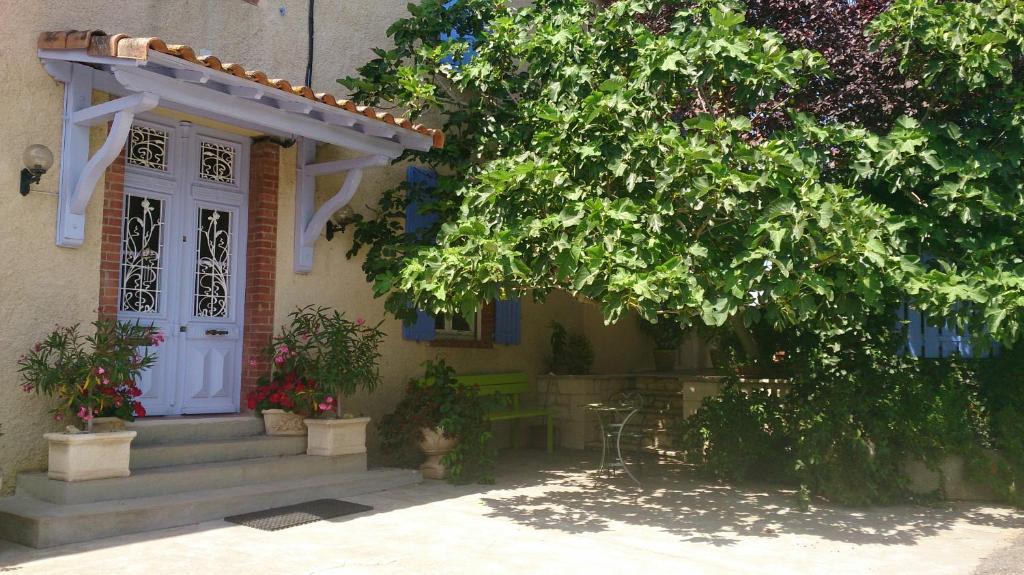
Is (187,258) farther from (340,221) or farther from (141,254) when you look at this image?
(340,221)

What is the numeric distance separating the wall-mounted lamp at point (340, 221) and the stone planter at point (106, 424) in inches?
112

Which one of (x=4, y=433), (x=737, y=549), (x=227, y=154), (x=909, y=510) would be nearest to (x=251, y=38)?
(x=227, y=154)

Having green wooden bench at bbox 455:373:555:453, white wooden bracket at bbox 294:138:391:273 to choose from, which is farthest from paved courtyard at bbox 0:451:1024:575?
white wooden bracket at bbox 294:138:391:273

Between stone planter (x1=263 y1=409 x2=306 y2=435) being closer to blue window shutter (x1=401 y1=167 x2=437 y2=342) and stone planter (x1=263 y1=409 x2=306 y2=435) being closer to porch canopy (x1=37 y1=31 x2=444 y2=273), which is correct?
blue window shutter (x1=401 y1=167 x2=437 y2=342)

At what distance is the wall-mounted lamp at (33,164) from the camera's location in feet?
19.5

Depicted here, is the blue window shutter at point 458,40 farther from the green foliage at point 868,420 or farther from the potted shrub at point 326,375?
the green foliage at point 868,420

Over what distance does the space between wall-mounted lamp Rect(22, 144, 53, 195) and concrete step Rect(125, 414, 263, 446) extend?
71.7 inches

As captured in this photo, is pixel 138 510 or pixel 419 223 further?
pixel 419 223

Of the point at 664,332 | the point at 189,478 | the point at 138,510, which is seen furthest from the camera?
the point at 664,332

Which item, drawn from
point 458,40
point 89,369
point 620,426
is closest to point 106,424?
point 89,369

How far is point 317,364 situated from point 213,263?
4.20ft

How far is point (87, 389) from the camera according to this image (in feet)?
19.0

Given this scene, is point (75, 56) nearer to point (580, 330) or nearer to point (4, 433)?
point (4, 433)

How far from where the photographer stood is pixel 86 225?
6.34m
